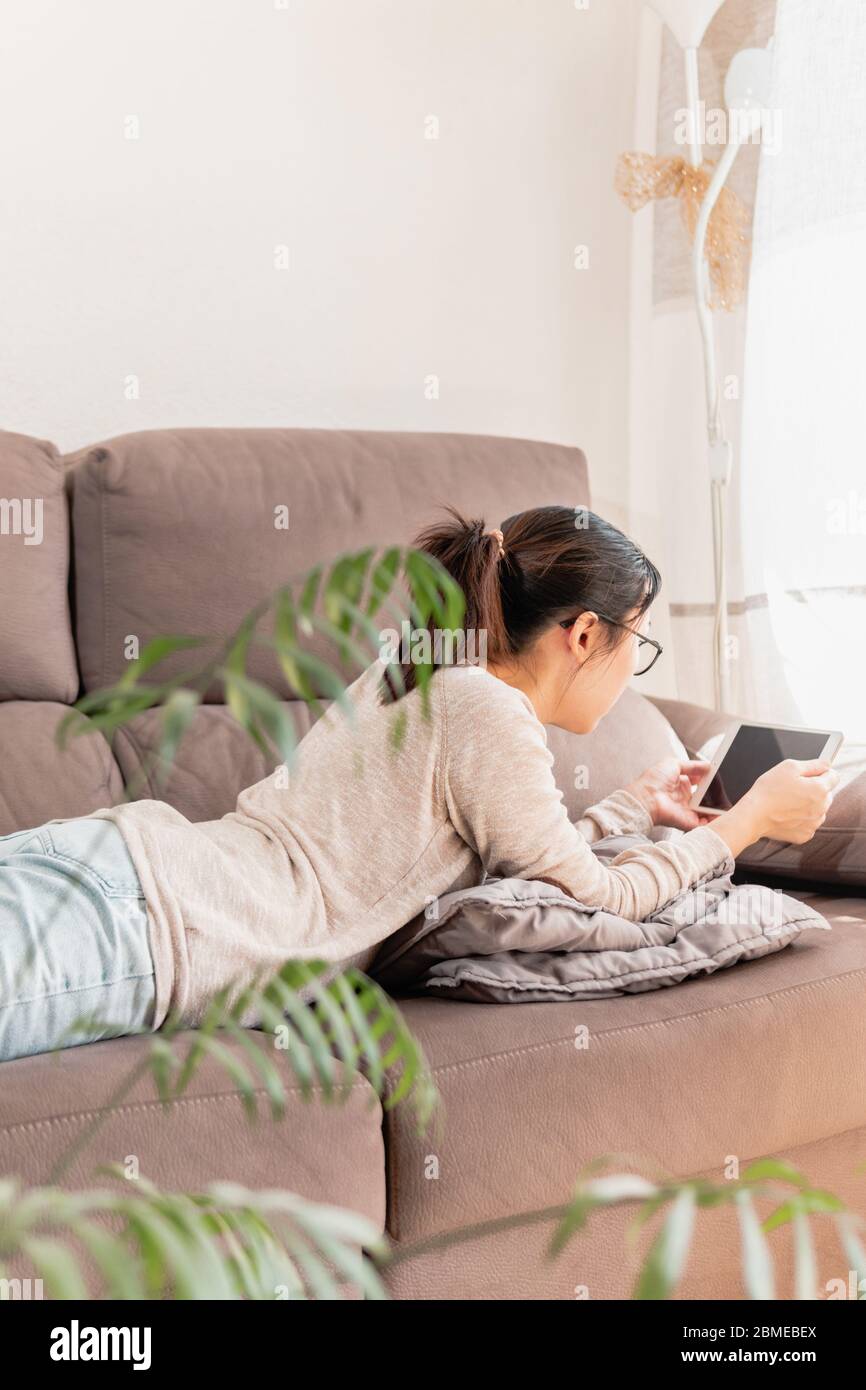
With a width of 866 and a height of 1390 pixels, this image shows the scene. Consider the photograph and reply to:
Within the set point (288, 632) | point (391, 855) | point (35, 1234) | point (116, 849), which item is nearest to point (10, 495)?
point (116, 849)

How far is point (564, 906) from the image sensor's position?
4.32 ft

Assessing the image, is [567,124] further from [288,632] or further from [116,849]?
[288,632]

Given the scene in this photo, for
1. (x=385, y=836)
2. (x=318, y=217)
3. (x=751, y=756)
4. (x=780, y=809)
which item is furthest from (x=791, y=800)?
(x=318, y=217)

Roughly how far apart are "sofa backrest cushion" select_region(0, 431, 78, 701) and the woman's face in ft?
2.21

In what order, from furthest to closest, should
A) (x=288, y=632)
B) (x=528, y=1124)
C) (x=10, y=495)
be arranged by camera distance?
1. (x=10, y=495)
2. (x=528, y=1124)
3. (x=288, y=632)

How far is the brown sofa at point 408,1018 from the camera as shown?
3.59ft

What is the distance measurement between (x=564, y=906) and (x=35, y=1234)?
1.86 feet

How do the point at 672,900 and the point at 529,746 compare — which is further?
the point at 672,900

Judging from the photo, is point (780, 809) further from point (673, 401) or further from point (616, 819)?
point (673, 401)

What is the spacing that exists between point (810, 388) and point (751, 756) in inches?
40.2

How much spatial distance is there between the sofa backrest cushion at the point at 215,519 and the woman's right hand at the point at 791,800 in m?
0.63

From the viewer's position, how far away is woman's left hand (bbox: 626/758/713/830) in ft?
5.49

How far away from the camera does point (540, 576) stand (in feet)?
4.60

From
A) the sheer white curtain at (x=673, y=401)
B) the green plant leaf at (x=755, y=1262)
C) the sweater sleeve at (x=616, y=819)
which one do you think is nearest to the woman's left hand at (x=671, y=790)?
the sweater sleeve at (x=616, y=819)
